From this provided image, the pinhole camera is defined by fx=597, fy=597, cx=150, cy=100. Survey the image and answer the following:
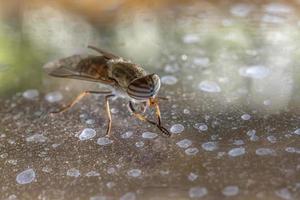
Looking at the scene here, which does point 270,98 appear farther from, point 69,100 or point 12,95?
point 12,95

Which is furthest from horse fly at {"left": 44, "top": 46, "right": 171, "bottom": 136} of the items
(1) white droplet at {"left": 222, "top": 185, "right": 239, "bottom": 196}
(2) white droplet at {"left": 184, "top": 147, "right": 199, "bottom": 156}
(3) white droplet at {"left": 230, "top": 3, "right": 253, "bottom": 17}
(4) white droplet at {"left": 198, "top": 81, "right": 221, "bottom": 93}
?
(3) white droplet at {"left": 230, "top": 3, "right": 253, "bottom": 17}

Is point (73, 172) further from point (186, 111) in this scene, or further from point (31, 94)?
point (31, 94)

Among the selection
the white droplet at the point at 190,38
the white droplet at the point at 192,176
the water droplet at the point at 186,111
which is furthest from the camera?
the white droplet at the point at 190,38

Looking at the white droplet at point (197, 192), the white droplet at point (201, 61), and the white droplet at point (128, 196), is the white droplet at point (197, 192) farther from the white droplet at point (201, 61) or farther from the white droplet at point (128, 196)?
the white droplet at point (201, 61)

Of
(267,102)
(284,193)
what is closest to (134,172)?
(284,193)

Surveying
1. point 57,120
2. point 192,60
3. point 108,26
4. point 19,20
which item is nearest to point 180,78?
point 192,60

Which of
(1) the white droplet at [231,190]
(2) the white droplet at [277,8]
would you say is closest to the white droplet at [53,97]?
(1) the white droplet at [231,190]

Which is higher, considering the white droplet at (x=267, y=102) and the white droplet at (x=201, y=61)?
the white droplet at (x=267, y=102)
